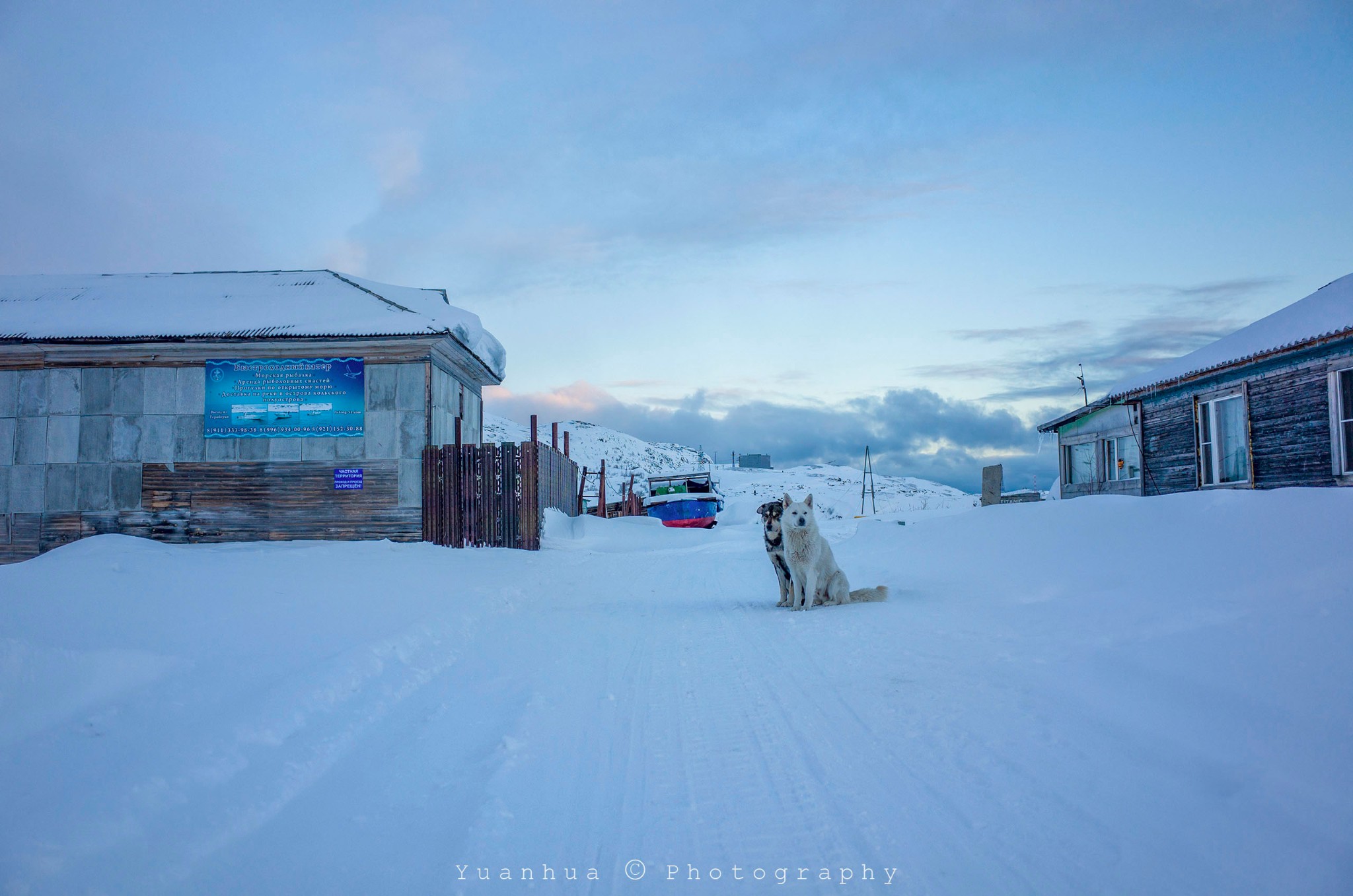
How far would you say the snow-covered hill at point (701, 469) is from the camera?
6184cm

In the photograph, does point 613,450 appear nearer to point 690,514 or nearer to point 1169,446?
point 690,514

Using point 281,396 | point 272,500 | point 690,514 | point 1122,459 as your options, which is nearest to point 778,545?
point 272,500

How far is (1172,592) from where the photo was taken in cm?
629

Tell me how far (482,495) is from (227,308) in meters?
7.44

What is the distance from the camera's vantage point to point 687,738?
395 centimetres

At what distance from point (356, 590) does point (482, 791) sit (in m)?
5.10

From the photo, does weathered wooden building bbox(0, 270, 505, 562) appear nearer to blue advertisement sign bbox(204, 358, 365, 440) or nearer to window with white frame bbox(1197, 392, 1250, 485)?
blue advertisement sign bbox(204, 358, 365, 440)

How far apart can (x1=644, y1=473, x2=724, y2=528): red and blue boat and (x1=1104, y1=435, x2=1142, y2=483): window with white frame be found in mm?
14505

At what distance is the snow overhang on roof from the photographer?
13469 millimetres

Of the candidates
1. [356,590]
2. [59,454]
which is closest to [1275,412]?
[356,590]

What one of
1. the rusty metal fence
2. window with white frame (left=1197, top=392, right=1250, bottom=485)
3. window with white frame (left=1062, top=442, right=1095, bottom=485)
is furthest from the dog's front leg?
window with white frame (left=1062, top=442, right=1095, bottom=485)

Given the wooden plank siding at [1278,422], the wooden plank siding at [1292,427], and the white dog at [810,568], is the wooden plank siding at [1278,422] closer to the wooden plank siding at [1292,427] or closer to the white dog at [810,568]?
the wooden plank siding at [1292,427]

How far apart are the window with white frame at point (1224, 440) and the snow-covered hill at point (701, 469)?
29.0 metres

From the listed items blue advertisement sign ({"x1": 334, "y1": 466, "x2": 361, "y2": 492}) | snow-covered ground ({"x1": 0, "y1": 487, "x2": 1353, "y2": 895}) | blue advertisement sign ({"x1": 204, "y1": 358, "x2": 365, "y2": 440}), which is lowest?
snow-covered ground ({"x1": 0, "y1": 487, "x2": 1353, "y2": 895})
